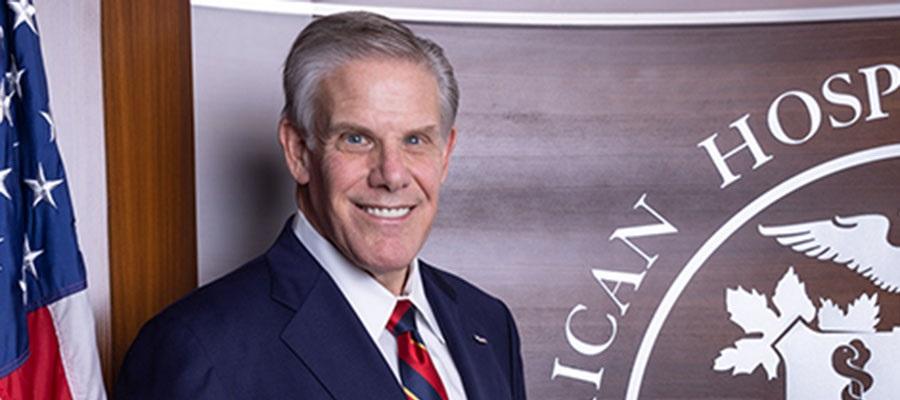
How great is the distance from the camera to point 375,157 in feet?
5.96

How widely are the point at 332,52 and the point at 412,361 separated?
515 mm

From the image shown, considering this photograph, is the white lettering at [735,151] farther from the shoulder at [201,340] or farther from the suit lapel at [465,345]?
the shoulder at [201,340]

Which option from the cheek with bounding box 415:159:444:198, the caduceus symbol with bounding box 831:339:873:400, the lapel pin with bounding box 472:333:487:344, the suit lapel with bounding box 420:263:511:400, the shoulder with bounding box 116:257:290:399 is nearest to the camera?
the shoulder with bounding box 116:257:290:399

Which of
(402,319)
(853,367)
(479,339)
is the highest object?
(402,319)

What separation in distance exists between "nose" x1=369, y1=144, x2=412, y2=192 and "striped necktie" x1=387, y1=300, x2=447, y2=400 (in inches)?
9.4

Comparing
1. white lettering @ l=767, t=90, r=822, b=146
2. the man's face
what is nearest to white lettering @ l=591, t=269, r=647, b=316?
white lettering @ l=767, t=90, r=822, b=146

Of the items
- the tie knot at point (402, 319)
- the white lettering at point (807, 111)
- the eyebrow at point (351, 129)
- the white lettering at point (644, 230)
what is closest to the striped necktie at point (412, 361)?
the tie knot at point (402, 319)

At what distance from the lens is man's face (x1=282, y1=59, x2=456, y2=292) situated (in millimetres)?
1793

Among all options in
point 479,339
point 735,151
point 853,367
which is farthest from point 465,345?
point 853,367

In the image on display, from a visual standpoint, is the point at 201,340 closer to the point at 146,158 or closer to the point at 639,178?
the point at 146,158

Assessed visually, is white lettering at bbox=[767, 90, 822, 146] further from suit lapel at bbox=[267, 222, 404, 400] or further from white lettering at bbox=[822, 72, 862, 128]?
suit lapel at bbox=[267, 222, 404, 400]

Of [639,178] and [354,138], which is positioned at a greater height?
[354,138]

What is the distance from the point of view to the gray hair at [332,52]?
5.91ft

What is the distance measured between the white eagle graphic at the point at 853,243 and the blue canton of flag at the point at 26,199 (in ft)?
5.08
